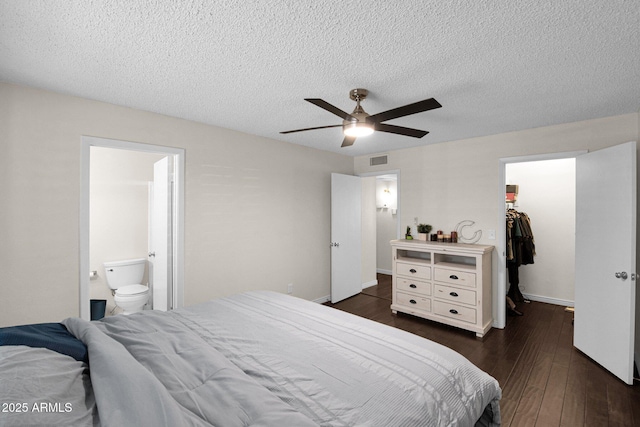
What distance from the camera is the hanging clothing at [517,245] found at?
419cm

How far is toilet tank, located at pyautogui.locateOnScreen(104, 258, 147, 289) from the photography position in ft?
12.1

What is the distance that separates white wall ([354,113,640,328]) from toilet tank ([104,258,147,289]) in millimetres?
3847

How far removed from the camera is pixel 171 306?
3051 mm

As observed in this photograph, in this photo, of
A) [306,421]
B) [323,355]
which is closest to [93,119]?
[323,355]

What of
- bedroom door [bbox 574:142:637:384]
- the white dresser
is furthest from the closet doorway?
the white dresser

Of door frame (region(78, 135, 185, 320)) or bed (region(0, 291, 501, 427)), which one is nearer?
bed (region(0, 291, 501, 427))

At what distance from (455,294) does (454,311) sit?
0.69ft

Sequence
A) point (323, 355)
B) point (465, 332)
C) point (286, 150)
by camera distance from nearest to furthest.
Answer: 1. point (323, 355)
2. point (465, 332)
3. point (286, 150)

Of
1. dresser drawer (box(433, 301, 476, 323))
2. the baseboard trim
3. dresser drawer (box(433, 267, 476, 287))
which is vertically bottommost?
the baseboard trim

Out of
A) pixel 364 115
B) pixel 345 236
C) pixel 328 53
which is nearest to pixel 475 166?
pixel 345 236

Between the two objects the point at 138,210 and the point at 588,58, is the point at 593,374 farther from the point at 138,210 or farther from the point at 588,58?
the point at 138,210

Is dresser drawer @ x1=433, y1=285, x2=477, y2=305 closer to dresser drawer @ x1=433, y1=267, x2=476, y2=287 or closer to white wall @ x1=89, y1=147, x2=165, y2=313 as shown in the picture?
dresser drawer @ x1=433, y1=267, x2=476, y2=287

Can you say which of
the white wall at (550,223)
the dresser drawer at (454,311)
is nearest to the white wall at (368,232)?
the dresser drawer at (454,311)

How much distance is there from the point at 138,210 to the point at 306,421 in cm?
405
